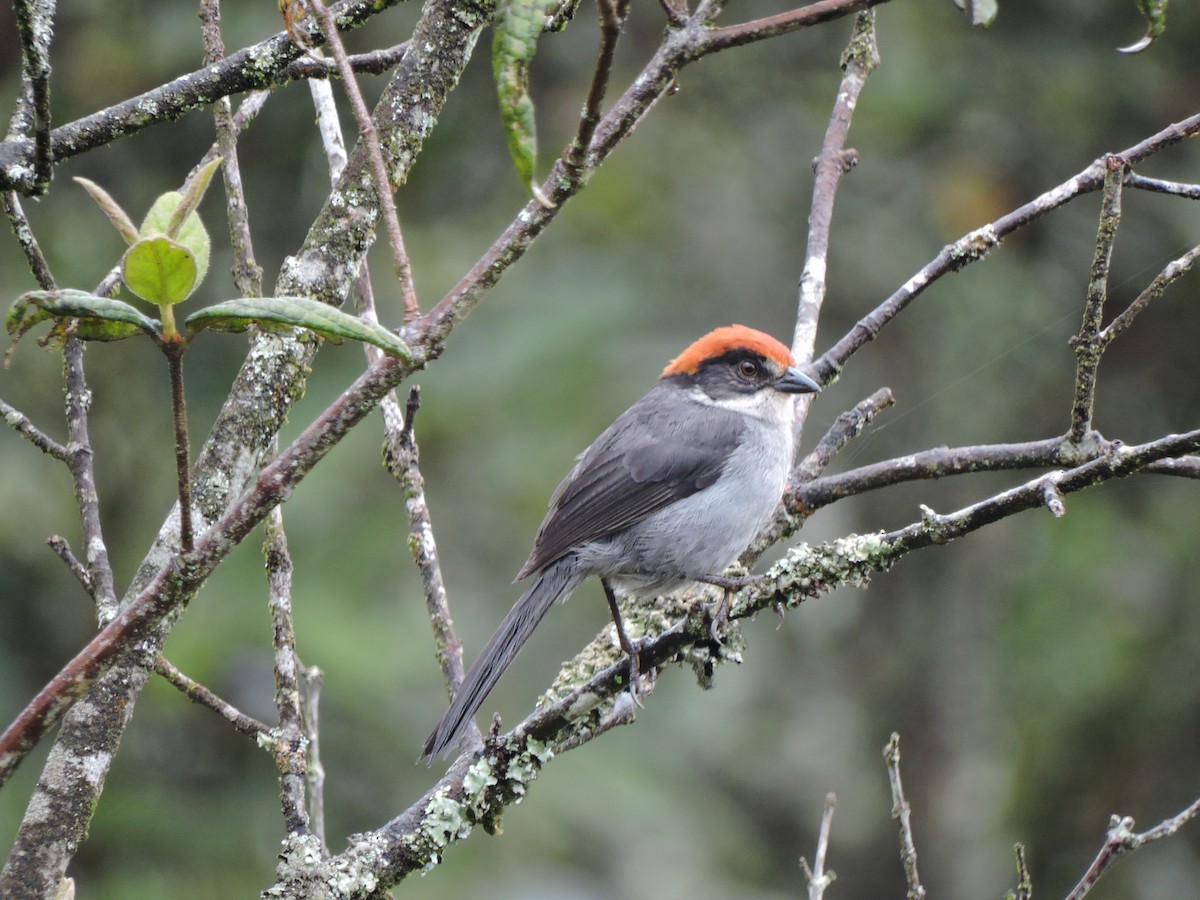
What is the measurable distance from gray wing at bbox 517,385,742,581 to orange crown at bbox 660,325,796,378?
0.92 ft

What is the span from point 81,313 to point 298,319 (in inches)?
11.5

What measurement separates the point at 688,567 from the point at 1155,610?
146 inches

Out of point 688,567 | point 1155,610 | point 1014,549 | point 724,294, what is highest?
point 724,294

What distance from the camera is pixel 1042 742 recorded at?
660cm

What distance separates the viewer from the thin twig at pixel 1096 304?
8.29 feet

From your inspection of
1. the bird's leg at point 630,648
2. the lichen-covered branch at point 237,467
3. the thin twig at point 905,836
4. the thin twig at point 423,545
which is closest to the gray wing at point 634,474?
the bird's leg at point 630,648

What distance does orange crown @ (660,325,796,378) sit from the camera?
15.2 feet

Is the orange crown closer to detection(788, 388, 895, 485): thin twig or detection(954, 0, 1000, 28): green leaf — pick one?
detection(788, 388, 895, 485): thin twig

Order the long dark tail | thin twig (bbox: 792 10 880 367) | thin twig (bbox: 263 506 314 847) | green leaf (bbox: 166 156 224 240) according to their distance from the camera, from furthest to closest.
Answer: thin twig (bbox: 792 10 880 367)
the long dark tail
thin twig (bbox: 263 506 314 847)
green leaf (bbox: 166 156 224 240)

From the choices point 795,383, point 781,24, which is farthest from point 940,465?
point 781,24

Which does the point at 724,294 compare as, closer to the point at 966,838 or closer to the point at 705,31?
the point at 966,838

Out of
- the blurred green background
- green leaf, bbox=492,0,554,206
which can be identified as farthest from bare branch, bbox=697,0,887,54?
the blurred green background

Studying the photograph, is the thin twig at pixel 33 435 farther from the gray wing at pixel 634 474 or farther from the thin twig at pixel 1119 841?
the thin twig at pixel 1119 841

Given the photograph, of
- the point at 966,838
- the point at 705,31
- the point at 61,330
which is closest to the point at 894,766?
the point at 705,31
